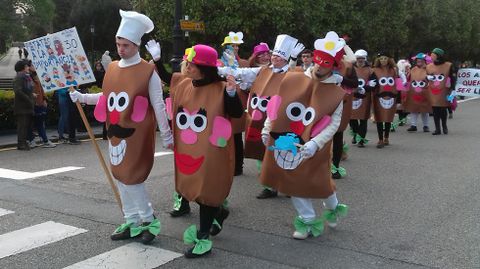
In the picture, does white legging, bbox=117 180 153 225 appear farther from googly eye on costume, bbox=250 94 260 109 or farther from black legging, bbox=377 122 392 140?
black legging, bbox=377 122 392 140

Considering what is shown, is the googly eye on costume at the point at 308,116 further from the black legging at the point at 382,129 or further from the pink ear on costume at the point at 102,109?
the black legging at the point at 382,129

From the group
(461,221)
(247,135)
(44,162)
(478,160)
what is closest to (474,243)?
(461,221)

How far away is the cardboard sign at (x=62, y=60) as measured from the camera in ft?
18.2

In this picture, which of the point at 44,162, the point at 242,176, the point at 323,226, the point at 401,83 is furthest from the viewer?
the point at 401,83

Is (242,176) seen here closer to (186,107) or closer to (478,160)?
(186,107)

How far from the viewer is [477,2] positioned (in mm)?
40594

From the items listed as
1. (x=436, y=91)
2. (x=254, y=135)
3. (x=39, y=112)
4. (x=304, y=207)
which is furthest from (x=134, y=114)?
(x=436, y=91)

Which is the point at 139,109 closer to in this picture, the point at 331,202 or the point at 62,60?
the point at 62,60

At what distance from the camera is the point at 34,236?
507 cm

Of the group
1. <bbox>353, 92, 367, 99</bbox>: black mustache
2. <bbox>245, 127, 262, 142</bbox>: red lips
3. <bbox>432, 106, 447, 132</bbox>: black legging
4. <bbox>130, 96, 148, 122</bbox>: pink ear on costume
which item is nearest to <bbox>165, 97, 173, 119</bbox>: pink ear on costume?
<bbox>130, 96, 148, 122</bbox>: pink ear on costume

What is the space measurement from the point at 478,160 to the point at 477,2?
116ft

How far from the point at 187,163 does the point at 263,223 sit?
1429 millimetres

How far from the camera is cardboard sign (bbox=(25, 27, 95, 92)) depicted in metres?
5.55

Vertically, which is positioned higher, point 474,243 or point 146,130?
point 146,130
